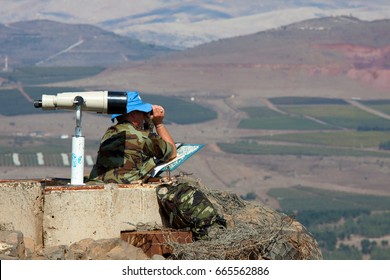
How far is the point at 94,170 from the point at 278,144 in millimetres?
184591

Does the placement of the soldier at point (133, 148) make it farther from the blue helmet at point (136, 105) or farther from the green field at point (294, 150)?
the green field at point (294, 150)

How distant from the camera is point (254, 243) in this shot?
10.4 m

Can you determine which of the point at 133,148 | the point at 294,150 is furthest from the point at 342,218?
the point at 133,148

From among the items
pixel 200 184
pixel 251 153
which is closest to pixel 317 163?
pixel 251 153

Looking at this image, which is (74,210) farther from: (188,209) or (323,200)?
(323,200)

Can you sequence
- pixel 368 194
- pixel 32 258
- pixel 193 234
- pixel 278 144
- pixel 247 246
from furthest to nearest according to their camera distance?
pixel 278 144 → pixel 368 194 → pixel 193 234 → pixel 247 246 → pixel 32 258

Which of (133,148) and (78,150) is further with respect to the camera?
→ (133,148)

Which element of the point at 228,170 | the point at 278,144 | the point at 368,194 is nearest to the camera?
the point at 368,194

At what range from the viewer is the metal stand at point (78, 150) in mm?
10672

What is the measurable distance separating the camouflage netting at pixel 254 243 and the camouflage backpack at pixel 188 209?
0.29ft

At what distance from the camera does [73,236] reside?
35.9ft

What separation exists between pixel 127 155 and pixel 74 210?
1228 mm

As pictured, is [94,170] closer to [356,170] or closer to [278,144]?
[356,170]

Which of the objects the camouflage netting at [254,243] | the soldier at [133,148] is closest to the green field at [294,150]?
the soldier at [133,148]
